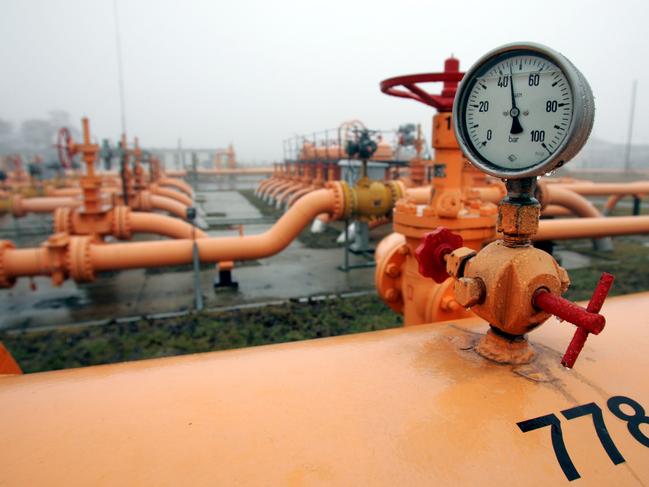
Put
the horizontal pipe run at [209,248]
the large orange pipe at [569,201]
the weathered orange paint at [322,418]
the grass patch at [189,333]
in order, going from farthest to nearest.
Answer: the large orange pipe at [569,201], the horizontal pipe run at [209,248], the grass patch at [189,333], the weathered orange paint at [322,418]

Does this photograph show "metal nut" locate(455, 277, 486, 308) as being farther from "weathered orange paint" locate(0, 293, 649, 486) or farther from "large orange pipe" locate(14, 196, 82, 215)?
"large orange pipe" locate(14, 196, 82, 215)

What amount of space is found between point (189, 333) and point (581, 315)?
414 cm

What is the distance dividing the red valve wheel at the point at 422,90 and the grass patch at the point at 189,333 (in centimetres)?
262

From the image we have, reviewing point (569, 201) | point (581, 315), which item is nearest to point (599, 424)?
point (581, 315)

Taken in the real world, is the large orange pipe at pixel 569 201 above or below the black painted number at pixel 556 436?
above

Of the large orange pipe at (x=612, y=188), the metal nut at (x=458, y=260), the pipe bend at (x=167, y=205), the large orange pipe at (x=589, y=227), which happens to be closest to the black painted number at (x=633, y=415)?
the metal nut at (x=458, y=260)

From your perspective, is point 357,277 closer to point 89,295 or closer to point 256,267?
point 256,267

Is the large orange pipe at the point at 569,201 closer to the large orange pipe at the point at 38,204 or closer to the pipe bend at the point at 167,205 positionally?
the pipe bend at the point at 167,205

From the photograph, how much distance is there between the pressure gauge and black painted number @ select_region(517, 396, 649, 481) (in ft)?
1.91

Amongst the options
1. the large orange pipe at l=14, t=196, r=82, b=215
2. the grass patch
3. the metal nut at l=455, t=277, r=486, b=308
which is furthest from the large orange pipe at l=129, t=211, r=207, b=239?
the metal nut at l=455, t=277, r=486, b=308

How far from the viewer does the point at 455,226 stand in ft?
8.55

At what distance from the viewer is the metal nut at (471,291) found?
116 centimetres

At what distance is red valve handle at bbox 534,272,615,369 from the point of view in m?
0.94

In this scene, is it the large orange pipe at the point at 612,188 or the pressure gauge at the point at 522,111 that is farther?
the large orange pipe at the point at 612,188
